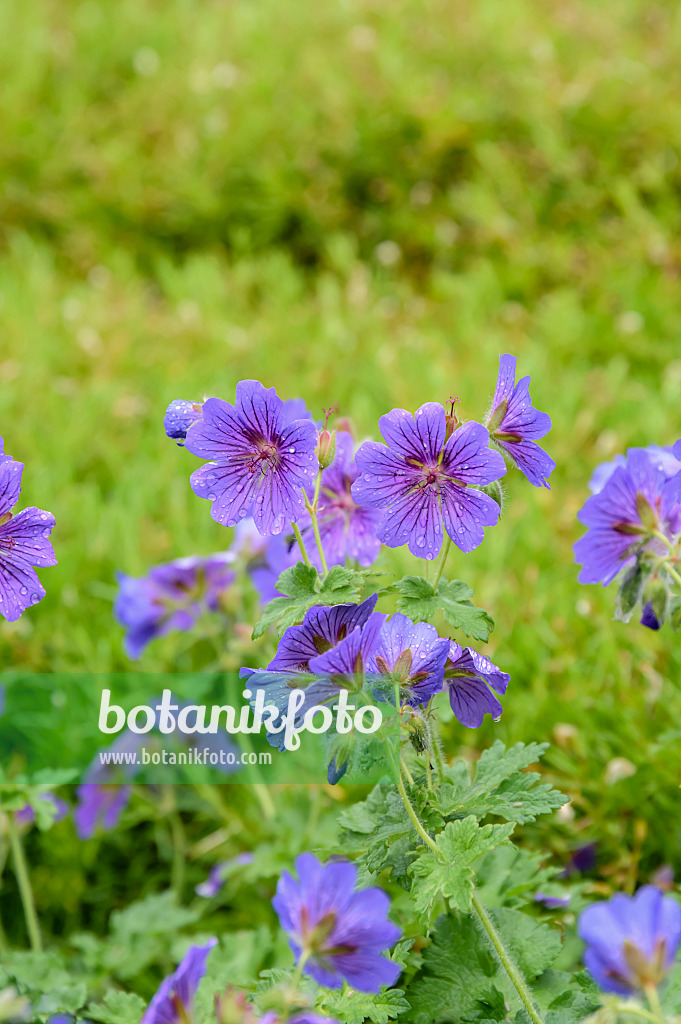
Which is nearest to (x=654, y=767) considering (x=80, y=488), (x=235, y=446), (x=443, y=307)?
(x=235, y=446)

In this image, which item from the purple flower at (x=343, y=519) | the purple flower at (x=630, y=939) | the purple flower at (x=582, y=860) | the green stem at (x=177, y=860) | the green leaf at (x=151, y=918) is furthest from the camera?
the green stem at (x=177, y=860)

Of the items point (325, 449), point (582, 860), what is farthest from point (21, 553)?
point (582, 860)

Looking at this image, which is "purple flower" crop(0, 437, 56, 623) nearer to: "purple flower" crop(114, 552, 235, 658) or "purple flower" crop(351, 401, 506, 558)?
"purple flower" crop(351, 401, 506, 558)

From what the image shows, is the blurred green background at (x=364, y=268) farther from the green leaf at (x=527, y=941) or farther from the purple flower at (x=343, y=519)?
the purple flower at (x=343, y=519)

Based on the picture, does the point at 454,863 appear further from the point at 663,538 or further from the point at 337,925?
the point at 663,538

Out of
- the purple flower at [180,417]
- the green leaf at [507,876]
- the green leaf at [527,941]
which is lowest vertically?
the green leaf at [527,941]

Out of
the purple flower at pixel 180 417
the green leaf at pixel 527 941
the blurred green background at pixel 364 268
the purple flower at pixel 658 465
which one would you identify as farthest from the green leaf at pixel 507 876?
the purple flower at pixel 180 417
